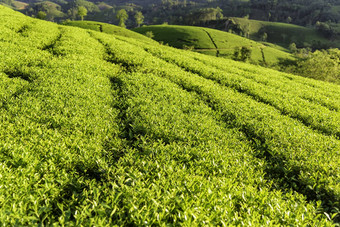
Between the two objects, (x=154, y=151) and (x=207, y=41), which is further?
(x=207, y=41)

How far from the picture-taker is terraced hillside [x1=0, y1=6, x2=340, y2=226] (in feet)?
16.1

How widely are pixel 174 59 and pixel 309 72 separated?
88222 millimetres

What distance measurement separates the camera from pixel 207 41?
140000mm

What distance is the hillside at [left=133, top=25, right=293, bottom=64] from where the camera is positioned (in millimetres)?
132300

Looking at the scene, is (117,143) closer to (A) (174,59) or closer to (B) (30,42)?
(A) (174,59)

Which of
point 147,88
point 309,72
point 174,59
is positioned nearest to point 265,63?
point 309,72

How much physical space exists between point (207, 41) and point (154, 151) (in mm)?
145073

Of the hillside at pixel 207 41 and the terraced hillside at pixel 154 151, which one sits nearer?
the terraced hillside at pixel 154 151

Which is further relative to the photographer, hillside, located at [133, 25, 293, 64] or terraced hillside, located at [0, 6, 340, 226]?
hillside, located at [133, 25, 293, 64]

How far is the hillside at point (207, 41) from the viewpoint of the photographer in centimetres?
13230

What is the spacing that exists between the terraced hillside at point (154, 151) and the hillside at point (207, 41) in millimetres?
120129

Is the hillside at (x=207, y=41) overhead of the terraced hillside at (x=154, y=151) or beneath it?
beneath

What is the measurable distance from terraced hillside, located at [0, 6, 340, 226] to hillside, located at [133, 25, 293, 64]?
12013 cm

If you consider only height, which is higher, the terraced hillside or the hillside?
the terraced hillside
